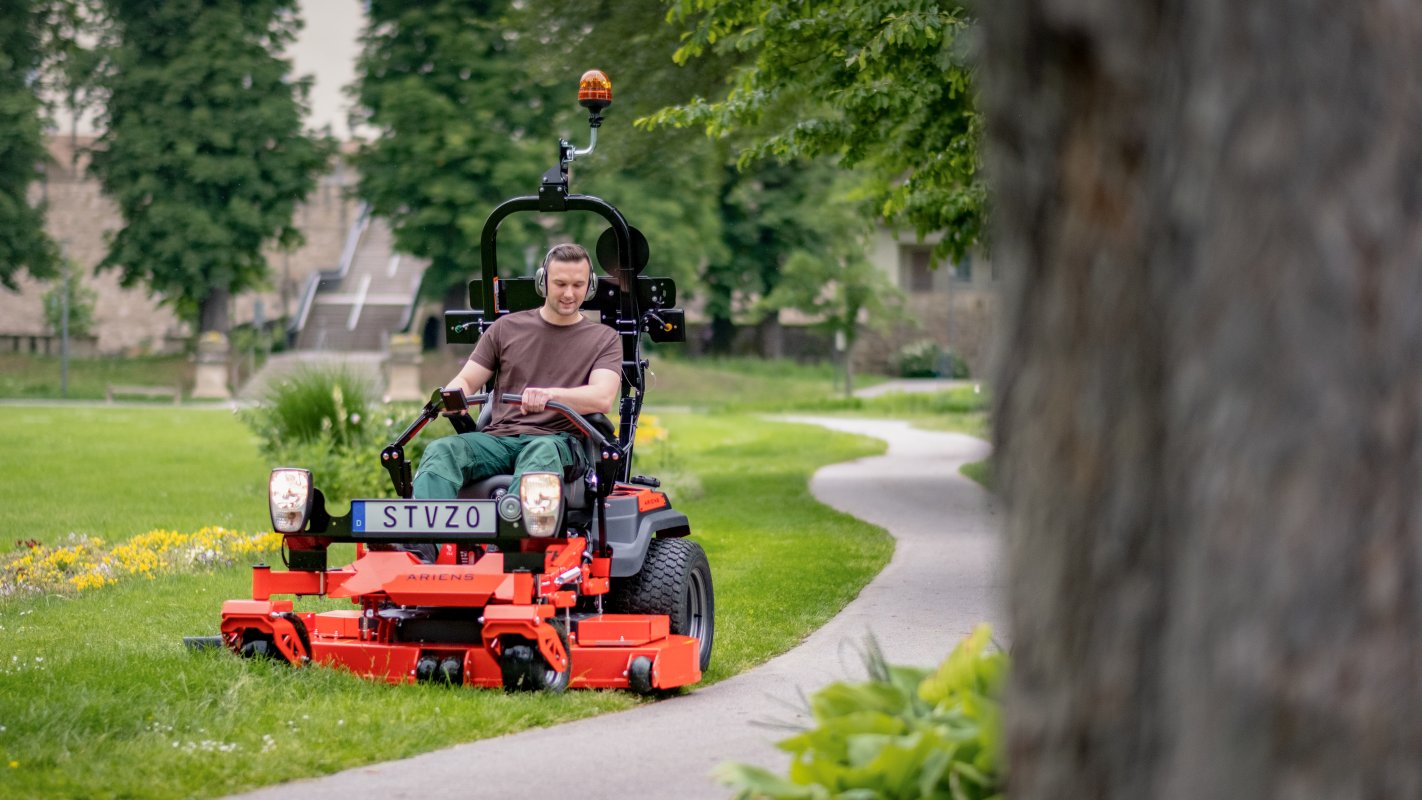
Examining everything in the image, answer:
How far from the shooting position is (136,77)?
54969 millimetres

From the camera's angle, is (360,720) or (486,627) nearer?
(360,720)

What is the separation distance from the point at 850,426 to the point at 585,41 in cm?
1862

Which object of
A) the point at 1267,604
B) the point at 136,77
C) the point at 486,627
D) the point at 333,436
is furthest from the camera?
the point at 136,77

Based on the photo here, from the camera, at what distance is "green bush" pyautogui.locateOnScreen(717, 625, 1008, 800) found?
11.9 feet

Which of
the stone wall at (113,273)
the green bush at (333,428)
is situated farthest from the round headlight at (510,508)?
the stone wall at (113,273)

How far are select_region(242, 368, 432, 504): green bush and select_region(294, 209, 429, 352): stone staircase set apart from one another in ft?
140

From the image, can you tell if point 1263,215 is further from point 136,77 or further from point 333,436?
point 136,77

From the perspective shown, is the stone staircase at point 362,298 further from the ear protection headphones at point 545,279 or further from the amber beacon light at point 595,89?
the ear protection headphones at point 545,279

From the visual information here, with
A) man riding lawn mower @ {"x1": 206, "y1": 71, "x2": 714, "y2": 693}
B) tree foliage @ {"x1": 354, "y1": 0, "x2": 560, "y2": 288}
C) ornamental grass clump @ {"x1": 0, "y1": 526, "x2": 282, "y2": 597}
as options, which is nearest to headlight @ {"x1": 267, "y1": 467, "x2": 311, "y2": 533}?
man riding lawn mower @ {"x1": 206, "y1": 71, "x2": 714, "y2": 693}

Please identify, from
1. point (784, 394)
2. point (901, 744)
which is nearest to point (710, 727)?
point (901, 744)

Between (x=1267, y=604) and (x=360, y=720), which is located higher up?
(x=1267, y=604)

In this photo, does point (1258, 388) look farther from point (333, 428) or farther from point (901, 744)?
point (333, 428)

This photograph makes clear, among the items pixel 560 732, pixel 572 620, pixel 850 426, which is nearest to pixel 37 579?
pixel 572 620

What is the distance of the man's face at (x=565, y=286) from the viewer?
8109 mm
